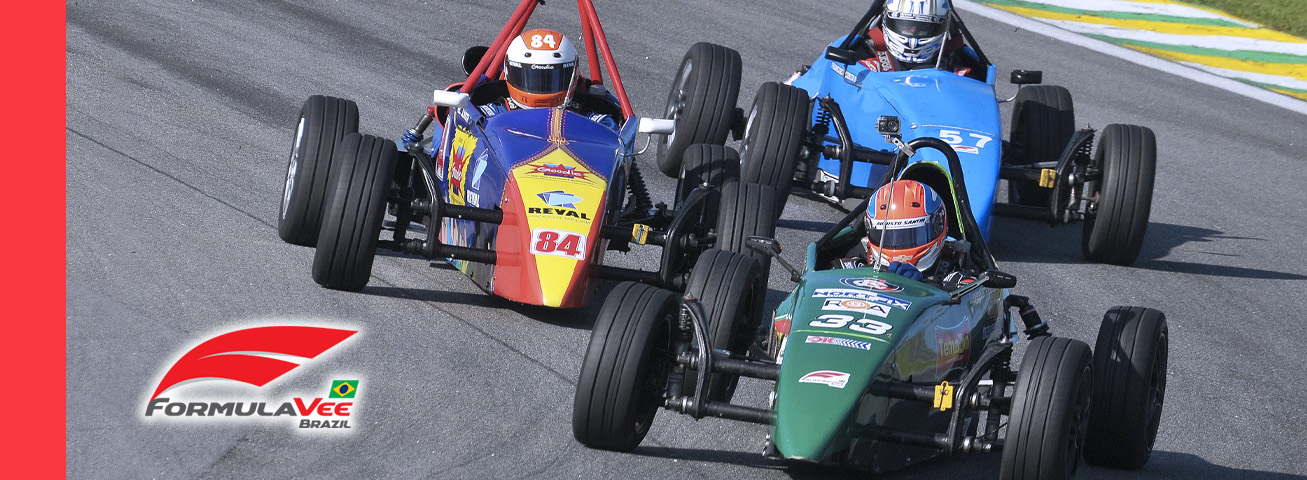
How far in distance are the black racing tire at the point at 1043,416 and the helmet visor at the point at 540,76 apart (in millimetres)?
4957

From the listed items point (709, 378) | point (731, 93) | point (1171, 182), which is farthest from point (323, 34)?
point (709, 378)

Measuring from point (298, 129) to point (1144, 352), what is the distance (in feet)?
18.6

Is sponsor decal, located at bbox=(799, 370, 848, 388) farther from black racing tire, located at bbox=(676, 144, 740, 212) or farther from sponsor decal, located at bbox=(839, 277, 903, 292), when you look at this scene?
black racing tire, located at bbox=(676, 144, 740, 212)

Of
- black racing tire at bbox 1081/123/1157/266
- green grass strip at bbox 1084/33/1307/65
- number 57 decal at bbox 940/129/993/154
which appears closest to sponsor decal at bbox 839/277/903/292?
number 57 decal at bbox 940/129/993/154

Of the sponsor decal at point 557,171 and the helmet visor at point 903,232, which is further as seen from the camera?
the sponsor decal at point 557,171

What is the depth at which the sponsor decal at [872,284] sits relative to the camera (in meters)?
7.82

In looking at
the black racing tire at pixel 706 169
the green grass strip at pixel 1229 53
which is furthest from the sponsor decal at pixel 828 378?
the green grass strip at pixel 1229 53

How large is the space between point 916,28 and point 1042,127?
4.19 ft

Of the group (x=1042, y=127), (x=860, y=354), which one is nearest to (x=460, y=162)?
(x=860, y=354)

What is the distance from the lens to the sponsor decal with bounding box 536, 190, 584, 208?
9602 millimetres

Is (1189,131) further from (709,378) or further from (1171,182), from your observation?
(709,378)

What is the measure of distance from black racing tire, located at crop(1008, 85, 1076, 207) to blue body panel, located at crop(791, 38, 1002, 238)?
395 mm

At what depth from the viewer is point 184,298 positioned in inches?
369

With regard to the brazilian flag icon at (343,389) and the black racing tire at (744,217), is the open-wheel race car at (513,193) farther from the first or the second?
the brazilian flag icon at (343,389)
